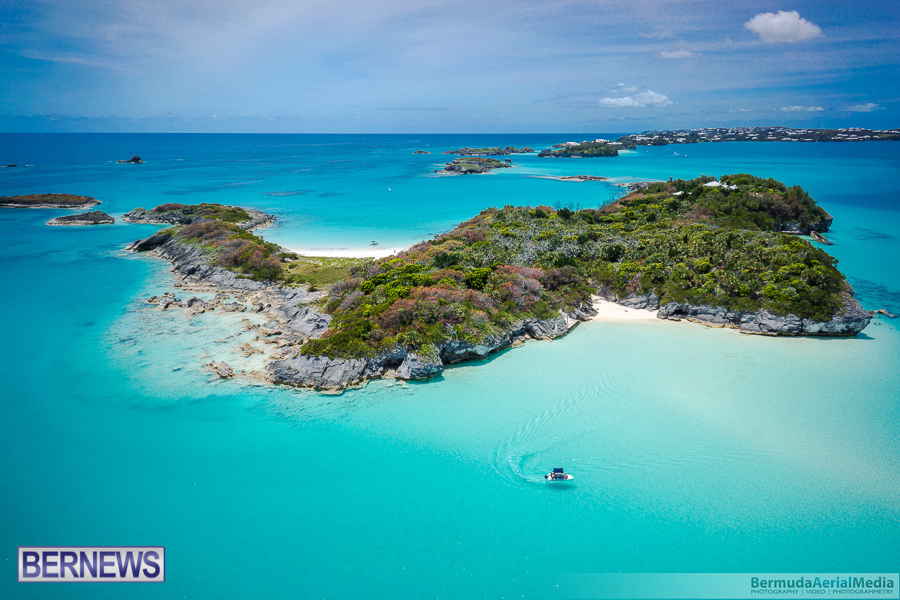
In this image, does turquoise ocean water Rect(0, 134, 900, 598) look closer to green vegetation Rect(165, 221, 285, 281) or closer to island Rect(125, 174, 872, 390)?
island Rect(125, 174, 872, 390)

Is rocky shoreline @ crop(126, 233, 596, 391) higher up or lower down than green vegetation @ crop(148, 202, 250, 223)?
lower down

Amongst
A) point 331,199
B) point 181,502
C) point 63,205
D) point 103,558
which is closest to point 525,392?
point 181,502

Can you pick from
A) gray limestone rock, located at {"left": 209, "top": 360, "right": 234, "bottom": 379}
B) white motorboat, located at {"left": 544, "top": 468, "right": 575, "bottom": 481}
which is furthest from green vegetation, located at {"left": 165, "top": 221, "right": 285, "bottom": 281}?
white motorboat, located at {"left": 544, "top": 468, "right": 575, "bottom": 481}

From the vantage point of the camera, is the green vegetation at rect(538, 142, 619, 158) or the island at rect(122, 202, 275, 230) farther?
the green vegetation at rect(538, 142, 619, 158)

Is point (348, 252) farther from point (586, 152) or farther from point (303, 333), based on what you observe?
point (586, 152)

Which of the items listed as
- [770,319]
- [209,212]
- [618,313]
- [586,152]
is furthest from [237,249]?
[586,152]

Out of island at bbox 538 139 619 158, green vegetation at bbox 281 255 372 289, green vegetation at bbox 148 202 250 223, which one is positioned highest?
island at bbox 538 139 619 158

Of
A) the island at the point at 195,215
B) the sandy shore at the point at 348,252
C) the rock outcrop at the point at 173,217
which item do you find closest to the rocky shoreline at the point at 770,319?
the sandy shore at the point at 348,252
